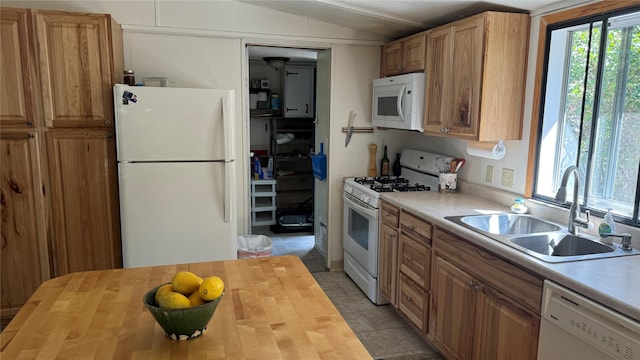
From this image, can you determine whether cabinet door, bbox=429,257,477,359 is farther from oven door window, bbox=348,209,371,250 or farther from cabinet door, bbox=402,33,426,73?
cabinet door, bbox=402,33,426,73

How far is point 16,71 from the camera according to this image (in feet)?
9.23

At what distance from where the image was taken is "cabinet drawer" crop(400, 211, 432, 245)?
2607 mm

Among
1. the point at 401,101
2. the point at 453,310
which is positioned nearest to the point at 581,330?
the point at 453,310

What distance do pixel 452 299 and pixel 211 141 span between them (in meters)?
1.83

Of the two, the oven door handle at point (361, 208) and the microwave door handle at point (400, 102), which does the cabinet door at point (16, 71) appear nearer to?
the oven door handle at point (361, 208)

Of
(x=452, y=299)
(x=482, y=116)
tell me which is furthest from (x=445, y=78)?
(x=452, y=299)

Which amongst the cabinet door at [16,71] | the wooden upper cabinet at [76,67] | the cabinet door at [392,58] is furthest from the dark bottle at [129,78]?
the cabinet door at [392,58]

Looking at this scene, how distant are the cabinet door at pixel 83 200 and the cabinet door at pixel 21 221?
0.29ft

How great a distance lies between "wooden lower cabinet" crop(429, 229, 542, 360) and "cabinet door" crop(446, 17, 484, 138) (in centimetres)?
75

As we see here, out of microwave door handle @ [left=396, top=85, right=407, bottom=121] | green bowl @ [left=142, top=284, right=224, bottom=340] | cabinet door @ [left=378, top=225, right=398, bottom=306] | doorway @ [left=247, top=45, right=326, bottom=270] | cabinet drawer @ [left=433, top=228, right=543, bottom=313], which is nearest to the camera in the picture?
green bowl @ [left=142, top=284, right=224, bottom=340]

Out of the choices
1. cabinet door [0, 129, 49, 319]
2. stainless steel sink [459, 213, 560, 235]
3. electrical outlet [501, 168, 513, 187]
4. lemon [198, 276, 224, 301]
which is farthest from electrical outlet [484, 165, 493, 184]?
cabinet door [0, 129, 49, 319]

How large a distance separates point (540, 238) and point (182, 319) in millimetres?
1780

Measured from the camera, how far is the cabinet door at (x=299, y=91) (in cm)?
562

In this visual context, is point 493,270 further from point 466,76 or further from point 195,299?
point 195,299
